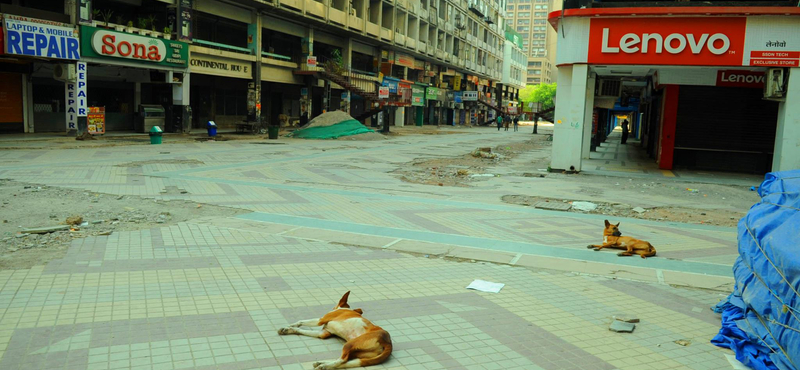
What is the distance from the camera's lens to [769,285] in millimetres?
4281

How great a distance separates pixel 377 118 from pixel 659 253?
44.7m

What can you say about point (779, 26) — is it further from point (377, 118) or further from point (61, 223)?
point (377, 118)

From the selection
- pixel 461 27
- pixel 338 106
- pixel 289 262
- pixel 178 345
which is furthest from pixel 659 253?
pixel 461 27

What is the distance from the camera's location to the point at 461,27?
6800 centimetres

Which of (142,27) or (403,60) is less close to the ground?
(403,60)

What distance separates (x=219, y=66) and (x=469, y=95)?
41308mm

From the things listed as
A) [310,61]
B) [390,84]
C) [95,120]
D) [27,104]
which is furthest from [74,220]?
[390,84]

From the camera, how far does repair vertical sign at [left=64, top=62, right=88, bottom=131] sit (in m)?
24.2

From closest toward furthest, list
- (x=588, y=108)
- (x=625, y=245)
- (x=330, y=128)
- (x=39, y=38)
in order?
(x=625, y=245) → (x=588, y=108) → (x=39, y=38) → (x=330, y=128)

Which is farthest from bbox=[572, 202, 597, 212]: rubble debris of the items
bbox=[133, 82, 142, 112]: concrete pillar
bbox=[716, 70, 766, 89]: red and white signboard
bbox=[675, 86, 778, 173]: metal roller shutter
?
bbox=[133, 82, 142, 112]: concrete pillar

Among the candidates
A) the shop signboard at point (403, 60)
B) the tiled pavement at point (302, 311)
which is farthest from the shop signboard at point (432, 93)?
the tiled pavement at point (302, 311)

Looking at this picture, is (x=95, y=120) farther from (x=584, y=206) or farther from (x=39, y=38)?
(x=584, y=206)

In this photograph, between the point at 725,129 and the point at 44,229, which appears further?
the point at 725,129

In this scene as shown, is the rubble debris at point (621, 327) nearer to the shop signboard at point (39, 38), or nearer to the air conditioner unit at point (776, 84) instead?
the air conditioner unit at point (776, 84)
